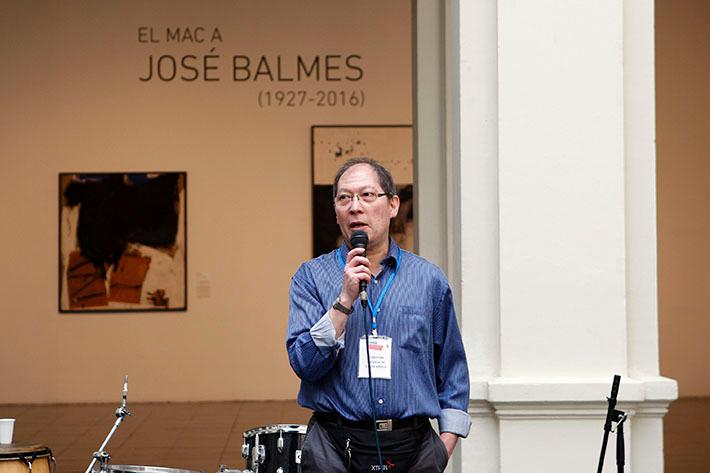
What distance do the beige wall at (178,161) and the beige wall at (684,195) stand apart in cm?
305

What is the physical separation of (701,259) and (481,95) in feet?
29.9

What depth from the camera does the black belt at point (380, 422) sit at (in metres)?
3.21

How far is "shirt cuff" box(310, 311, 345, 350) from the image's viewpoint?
311cm

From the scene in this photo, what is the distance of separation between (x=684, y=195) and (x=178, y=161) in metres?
5.92

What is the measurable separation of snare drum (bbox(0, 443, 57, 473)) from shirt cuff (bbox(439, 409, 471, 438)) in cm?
233

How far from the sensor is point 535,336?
15.2ft

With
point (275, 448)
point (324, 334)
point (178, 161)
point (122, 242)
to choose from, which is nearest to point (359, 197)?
point (324, 334)

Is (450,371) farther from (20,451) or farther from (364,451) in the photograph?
(20,451)

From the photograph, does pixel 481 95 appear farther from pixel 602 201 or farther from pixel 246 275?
pixel 246 275

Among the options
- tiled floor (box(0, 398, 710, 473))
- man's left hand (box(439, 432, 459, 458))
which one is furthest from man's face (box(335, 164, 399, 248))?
tiled floor (box(0, 398, 710, 473))

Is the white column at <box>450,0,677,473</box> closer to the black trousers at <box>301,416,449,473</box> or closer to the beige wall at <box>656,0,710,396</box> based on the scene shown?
the black trousers at <box>301,416,449,473</box>

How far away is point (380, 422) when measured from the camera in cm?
321

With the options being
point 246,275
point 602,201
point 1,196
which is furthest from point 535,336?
point 1,196

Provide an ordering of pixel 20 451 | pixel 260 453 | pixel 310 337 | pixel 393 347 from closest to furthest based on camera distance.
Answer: pixel 310 337 < pixel 393 347 < pixel 260 453 < pixel 20 451
